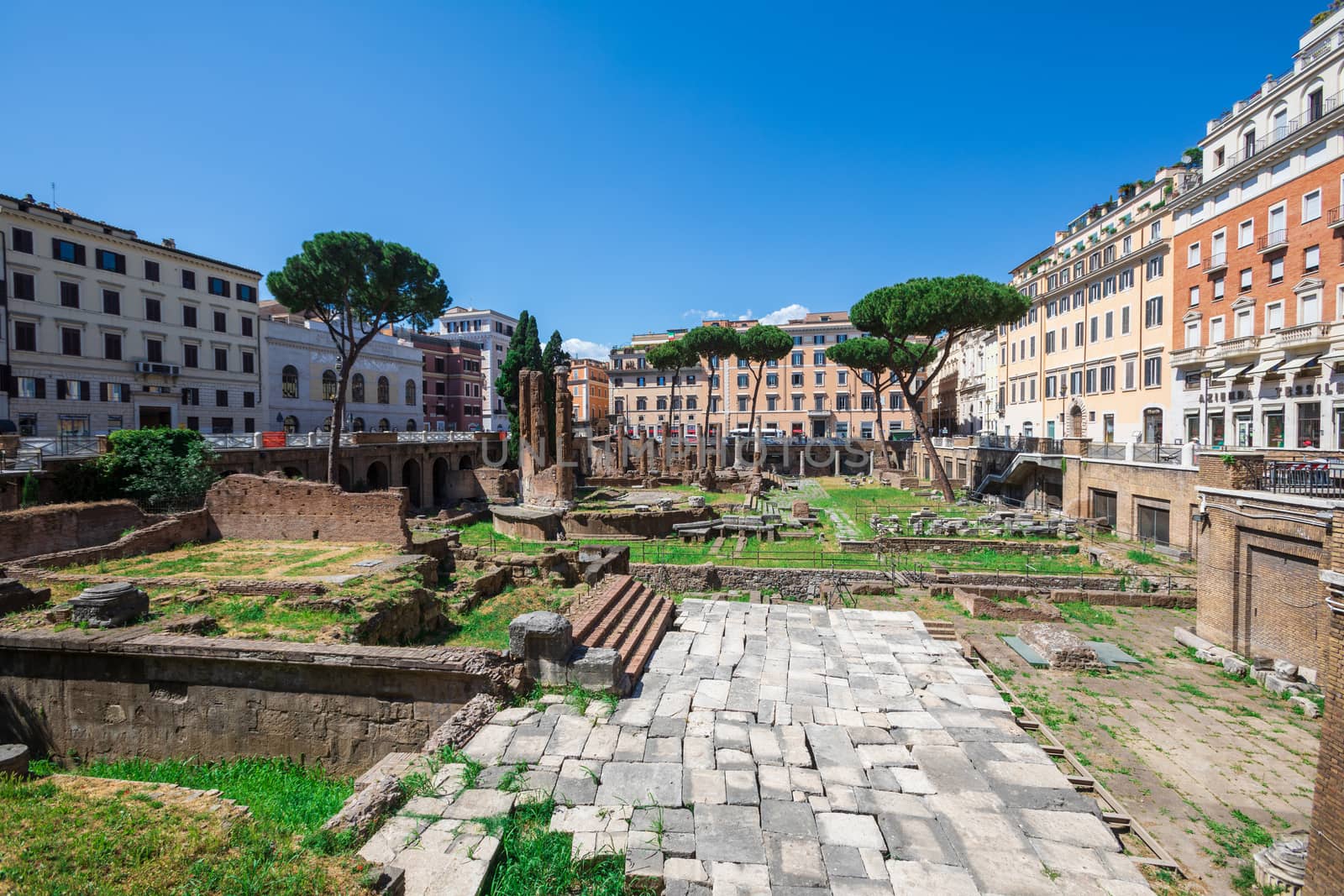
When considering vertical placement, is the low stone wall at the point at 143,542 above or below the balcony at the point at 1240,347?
below

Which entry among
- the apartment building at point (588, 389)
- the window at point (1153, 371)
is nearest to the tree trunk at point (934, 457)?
the window at point (1153, 371)

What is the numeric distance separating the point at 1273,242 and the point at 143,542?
4017cm

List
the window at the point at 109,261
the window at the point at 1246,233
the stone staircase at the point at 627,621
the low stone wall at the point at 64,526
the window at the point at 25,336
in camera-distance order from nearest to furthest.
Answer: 1. the stone staircase at the point at 627,621
2. the low stone wall at the point at 64,526
3. the window at the point at 1246,233
4. the window at the point at 25,336
5. the window at the point at 109,261

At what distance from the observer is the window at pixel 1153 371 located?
96.7 ft

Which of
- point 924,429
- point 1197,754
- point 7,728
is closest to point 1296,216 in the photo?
point 924,429

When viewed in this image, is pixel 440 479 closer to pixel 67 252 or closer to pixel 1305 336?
pixel 67 252

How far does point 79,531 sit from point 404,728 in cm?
1550

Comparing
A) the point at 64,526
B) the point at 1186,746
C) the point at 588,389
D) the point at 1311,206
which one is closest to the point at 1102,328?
the point at 1311,206

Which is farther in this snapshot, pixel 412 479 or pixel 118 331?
pixel 412 479

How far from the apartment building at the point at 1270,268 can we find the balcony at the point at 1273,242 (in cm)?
4

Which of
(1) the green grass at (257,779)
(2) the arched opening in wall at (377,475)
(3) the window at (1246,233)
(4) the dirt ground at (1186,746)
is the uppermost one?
(3) the window at (1246,233)

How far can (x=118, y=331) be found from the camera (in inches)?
1232

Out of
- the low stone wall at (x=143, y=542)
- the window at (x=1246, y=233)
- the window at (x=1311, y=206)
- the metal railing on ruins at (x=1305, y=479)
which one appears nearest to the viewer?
the metal railing on ruins at (x=1305, y=479)

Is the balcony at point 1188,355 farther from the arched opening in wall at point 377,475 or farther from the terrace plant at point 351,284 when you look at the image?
the arched opening in wall at point 377,475
